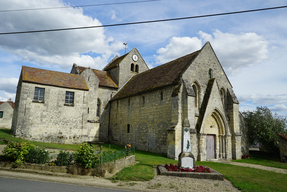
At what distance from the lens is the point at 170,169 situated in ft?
38.4

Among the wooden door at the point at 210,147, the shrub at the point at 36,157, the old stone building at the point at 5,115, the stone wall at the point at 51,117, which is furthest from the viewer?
the old stone building at the point at 5,115

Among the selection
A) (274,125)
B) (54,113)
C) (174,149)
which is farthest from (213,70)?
(54,113)

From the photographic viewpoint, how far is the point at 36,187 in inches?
321

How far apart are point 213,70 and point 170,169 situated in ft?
45.5

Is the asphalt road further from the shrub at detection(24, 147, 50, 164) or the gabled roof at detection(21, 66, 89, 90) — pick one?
the gabled roof at detection(21, 66, 89, 90)

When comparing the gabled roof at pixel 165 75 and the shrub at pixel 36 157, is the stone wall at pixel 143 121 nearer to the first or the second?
the gabled roof at pixel 165 75

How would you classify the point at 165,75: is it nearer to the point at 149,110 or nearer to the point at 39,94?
the point at 149,110

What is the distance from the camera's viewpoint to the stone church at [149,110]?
59.6 feet

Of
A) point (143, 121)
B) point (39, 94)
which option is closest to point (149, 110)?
point (143, 121)

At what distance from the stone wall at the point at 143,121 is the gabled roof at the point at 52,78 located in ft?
18.6

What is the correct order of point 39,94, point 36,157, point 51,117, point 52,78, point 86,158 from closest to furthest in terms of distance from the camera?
point 86,158, point 36,157, point 39,94, point 51,117, point 52,78

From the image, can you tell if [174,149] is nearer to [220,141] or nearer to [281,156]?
[220,141]

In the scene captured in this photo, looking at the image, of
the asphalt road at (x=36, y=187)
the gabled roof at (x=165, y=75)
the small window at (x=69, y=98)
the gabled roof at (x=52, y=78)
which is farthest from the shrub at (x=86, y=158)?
the gabled roof at (x=52, y=78)

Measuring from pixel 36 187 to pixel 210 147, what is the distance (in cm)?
1613
